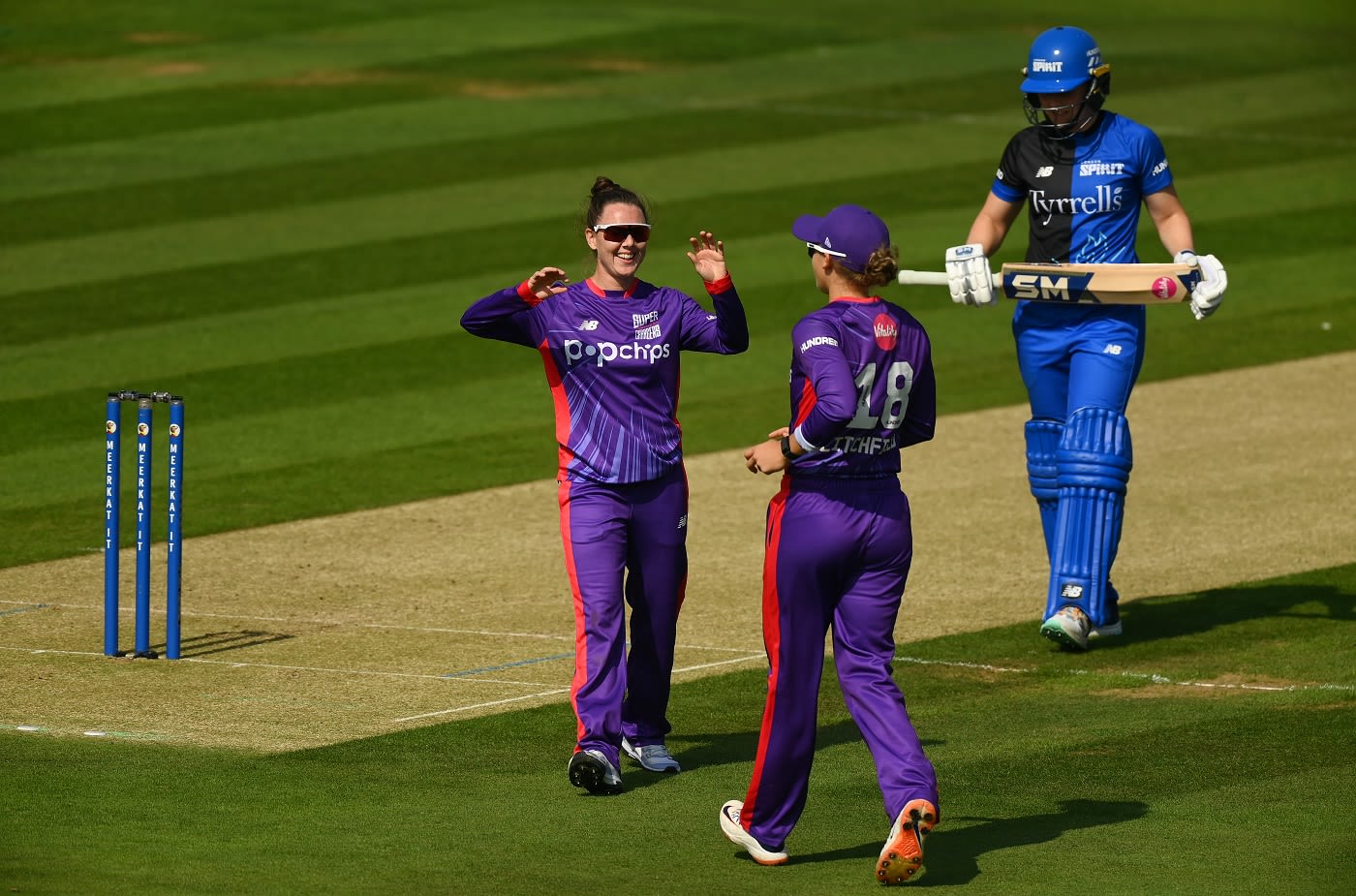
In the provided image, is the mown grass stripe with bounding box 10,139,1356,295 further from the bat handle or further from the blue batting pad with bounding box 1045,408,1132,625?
the bat handle

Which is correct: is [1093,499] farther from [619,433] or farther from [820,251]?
[820,251]

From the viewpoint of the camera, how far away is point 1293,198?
Result: 21.5 m

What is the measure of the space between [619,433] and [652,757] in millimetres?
1160

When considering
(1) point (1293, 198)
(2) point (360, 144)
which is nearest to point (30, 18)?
(2) point (360, 144)

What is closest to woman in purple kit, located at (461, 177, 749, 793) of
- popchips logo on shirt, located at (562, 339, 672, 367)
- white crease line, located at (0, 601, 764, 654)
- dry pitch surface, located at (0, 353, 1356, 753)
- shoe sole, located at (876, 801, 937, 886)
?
popchips logo on shirt, located at (562, 339, 672, 367)

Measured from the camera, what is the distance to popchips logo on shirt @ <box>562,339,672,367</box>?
8172 mm

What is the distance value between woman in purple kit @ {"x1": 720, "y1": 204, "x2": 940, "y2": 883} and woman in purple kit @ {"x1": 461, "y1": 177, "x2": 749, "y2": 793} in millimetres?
1055

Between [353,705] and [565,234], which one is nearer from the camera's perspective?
[353,705]

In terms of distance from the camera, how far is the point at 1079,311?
10406 mm

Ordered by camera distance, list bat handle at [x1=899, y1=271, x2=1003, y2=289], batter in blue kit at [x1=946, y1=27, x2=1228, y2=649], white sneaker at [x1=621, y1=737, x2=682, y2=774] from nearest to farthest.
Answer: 1. white sneaker at [x1=621, y1=737, x2=682, y2=774]
2. bat handle at [x1=899, y1=271, x2=1003, y2=289]
3. batter in blue kit at [x1=946, y1=27, x2=1228, y2=649]

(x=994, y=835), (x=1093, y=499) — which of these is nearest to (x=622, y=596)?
(x=994, y=835)

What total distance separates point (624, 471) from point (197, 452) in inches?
264

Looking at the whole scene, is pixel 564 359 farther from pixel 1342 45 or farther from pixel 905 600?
pixel 1342 45

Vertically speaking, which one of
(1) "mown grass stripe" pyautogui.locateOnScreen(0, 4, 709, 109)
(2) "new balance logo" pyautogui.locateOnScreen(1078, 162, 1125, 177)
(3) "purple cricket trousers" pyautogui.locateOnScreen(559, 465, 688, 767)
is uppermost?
(1) "mown grass stripe" pyautogui.locateOnScreen(0, 4, 709, 109)
